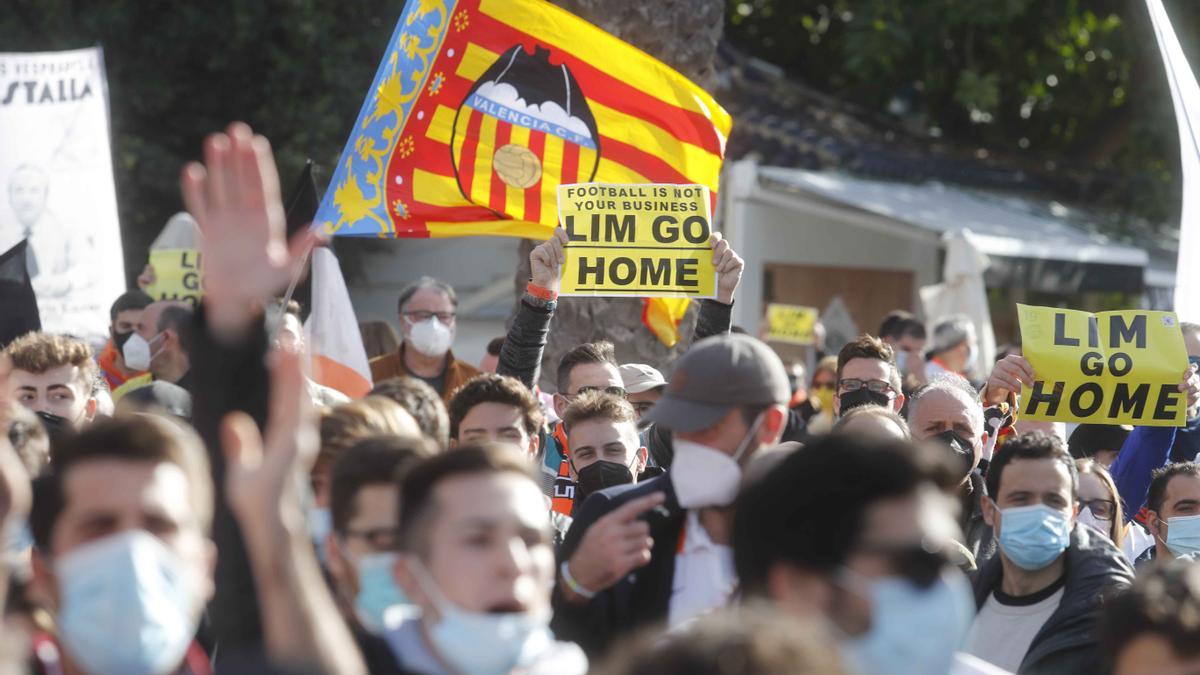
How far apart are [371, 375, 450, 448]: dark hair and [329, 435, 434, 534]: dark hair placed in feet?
2.13

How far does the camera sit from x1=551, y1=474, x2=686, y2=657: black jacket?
373 centimetres

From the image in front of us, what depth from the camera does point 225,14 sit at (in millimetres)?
14867

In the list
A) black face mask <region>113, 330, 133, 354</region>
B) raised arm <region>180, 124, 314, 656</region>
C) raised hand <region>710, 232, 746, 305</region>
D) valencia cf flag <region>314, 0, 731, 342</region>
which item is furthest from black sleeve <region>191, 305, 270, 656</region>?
black face mask <region>113, 330, 133, 354</region>

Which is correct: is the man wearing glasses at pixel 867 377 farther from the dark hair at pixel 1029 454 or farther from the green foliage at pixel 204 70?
the green foliage at pixel 204 70

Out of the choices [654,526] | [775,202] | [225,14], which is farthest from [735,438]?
[225,14]

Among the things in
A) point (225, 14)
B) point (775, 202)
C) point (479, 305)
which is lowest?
point (479, 305)

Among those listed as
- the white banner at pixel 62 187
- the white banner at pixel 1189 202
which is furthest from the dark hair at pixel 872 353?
the white banner at pixel 62 187

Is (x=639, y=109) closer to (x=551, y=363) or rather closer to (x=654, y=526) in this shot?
(x=551, y=363)

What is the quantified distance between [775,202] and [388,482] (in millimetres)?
11579

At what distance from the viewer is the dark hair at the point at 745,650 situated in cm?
209

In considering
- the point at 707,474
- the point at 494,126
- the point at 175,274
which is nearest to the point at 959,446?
the point at 707,474

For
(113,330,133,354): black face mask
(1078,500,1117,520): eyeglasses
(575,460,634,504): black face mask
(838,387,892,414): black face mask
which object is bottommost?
(1078,500,1117,520): eyeglasses

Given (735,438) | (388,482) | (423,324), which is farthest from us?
(423,324)

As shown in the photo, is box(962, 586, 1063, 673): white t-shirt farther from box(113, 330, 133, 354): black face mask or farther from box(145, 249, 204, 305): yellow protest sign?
box(145, 249, 204, 305): yellow protest sign
